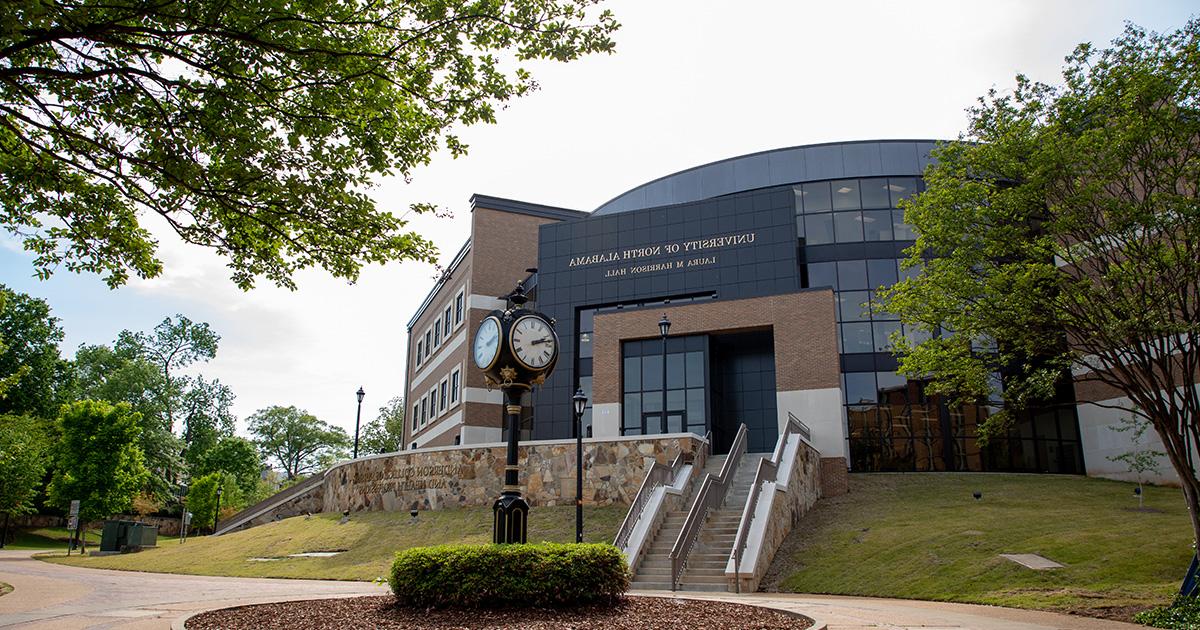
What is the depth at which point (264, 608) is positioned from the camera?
33.3 feet

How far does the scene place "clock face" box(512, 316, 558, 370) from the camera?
38.2 ft

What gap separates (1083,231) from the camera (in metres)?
15.5

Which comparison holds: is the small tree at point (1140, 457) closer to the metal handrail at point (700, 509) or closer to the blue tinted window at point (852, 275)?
the blue tinted window at point (852, 275)

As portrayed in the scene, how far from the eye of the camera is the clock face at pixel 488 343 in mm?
11711

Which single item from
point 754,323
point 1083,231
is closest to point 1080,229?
point 1083,231

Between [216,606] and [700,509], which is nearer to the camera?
[216,606]

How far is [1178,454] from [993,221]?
549 centimetres

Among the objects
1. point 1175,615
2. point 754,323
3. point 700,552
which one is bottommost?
point 1175,615

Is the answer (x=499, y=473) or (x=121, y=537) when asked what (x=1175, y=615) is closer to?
(x=499, y=473)

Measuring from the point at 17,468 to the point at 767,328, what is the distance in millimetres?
42252

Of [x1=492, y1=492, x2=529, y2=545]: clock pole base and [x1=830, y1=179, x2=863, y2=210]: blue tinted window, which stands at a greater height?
[x1=830, y1=179, x2=863, y2=210]: blue tinted window

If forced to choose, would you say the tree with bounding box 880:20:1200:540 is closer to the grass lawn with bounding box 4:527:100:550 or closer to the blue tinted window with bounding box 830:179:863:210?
the blue tinted window with bounding box 830:179:863:210

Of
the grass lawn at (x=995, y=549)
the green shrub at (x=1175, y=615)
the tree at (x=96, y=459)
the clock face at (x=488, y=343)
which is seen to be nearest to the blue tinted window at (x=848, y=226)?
the grass lawn at (x=995, y=549)

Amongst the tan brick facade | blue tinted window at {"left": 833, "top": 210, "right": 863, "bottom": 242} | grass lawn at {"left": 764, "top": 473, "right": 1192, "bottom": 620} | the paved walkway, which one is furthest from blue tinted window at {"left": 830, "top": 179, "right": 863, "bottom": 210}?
the paved walkway
